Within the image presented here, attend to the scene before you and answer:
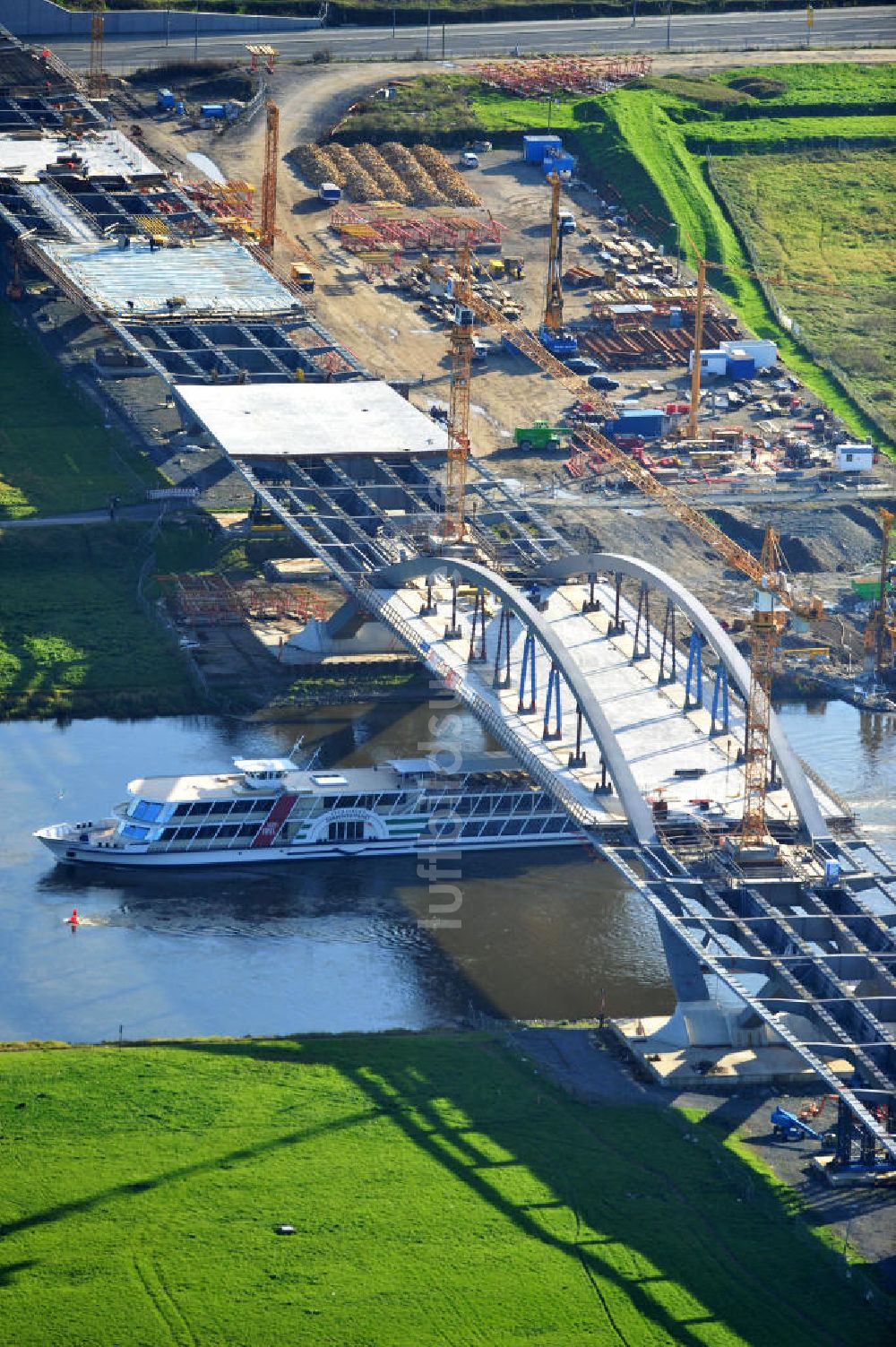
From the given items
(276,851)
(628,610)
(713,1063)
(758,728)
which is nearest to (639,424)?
(628,610)

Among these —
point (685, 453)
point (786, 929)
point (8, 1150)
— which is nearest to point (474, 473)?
point (685, 453)

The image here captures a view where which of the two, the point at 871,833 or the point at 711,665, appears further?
the point at 711,665

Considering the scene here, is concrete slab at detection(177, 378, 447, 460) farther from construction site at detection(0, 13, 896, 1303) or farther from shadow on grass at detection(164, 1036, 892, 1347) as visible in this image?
shadow on grass at detection(164, 1036, 892, 1347)

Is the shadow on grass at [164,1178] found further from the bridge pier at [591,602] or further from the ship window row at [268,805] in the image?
the bridge pier at [591,602]

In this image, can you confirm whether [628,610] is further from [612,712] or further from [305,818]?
[305,818]

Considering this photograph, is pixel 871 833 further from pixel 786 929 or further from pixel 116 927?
pixel 116 927

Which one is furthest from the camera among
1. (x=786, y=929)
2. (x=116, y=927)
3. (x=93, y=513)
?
(x=93, y=513)

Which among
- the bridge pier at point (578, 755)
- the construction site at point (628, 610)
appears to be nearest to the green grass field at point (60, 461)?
the construction site at point (628, 610)
